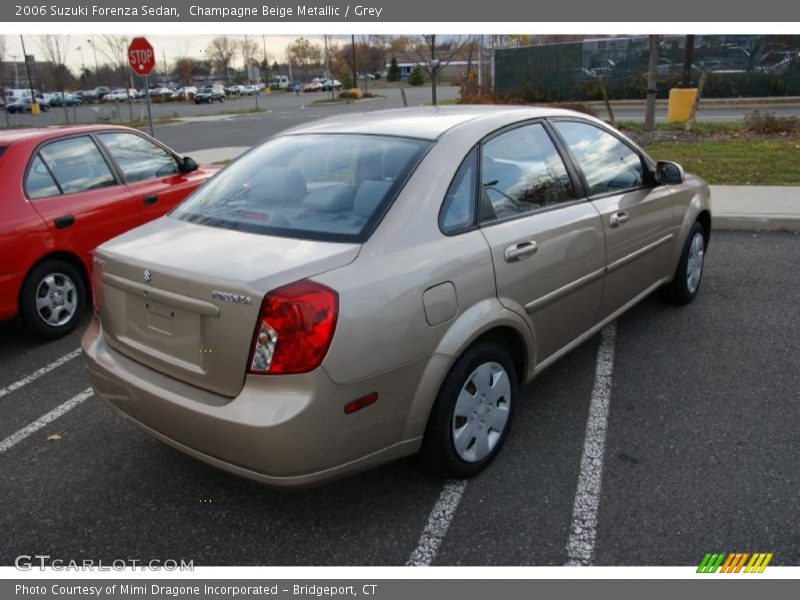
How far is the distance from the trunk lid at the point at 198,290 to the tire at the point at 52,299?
228 centimetres

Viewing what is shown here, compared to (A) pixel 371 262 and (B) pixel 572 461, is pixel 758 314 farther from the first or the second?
(A) pixel 371 262

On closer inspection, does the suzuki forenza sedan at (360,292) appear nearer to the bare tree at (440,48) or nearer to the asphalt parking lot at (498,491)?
the asphalt parking lot at (498,491)

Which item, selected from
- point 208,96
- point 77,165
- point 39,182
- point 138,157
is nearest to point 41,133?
point 77,165

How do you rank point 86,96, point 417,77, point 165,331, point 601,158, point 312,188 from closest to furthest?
point 165,331 → point 312,188 → point 601,158 → point 417,77 → point 86,96

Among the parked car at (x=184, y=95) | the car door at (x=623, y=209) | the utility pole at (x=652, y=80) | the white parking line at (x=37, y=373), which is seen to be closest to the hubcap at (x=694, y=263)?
the car door at (x=623, y=209)

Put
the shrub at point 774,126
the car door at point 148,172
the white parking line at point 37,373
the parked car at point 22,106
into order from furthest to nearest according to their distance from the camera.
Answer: the parked car at point 22,106 → the shrub at point 774,126 → the car door at point 148,172 → the white parking line at point 37,373

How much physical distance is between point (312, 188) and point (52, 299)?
9.93ft

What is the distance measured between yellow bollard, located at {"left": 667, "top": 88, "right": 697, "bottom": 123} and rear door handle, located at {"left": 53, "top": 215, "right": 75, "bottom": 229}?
54.5 feet

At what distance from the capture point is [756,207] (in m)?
8.13

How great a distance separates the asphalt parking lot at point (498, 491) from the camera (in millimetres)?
2760

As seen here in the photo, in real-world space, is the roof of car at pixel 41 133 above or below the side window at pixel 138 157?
above

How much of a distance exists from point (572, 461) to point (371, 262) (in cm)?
150

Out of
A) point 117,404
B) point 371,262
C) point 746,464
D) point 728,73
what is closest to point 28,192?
point 117,404

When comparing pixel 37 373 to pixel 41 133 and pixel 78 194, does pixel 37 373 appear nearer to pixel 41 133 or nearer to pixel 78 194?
pixel 78 194
